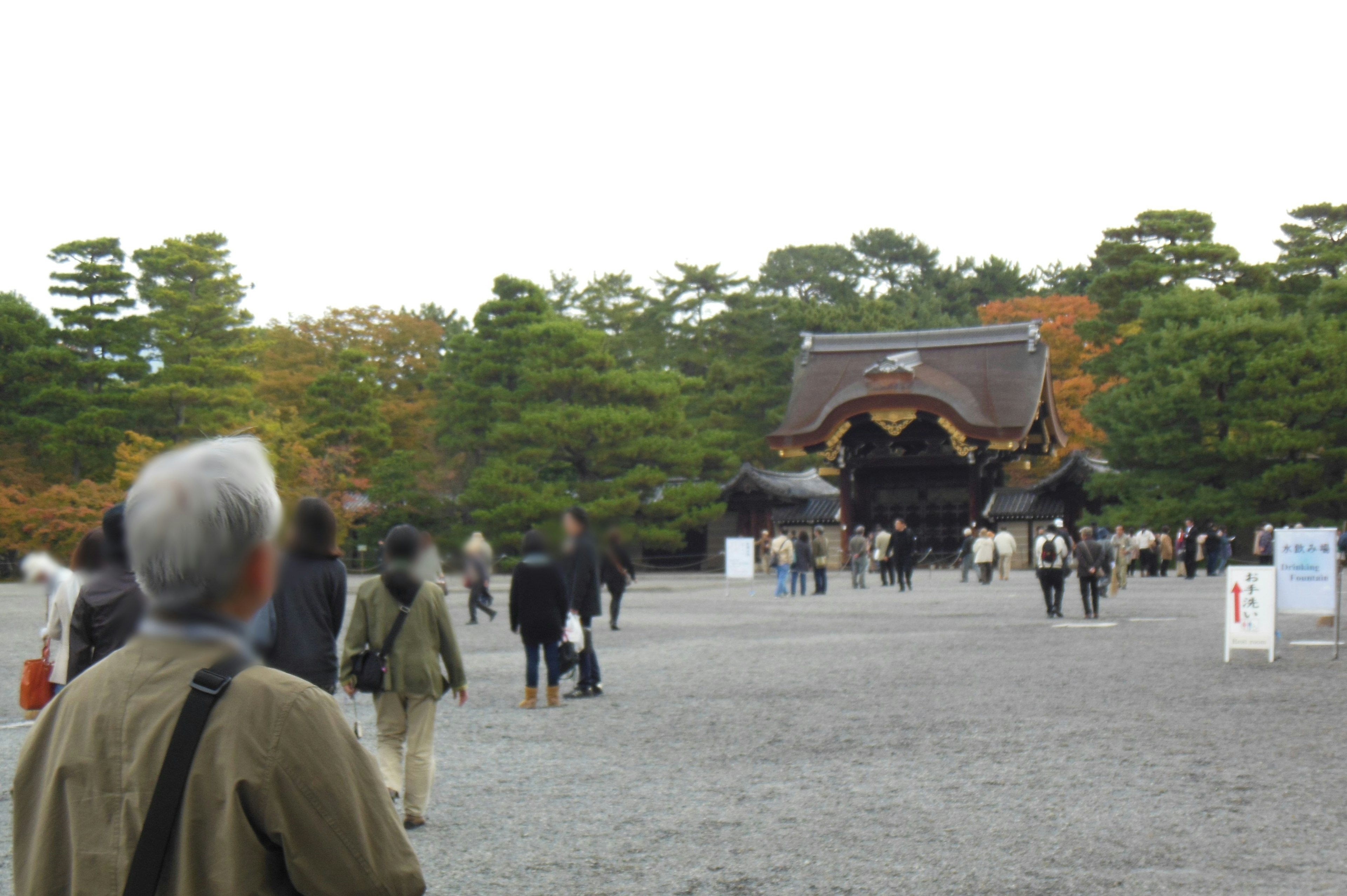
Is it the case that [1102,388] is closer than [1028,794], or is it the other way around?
[1028,794]

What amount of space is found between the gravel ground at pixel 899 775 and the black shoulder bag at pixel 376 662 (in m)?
0.65

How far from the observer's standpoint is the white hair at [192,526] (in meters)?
1.41

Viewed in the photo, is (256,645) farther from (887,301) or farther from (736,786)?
(887,301)

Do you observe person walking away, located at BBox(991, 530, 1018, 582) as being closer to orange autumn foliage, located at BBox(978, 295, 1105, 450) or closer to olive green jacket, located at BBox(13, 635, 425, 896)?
orange autumn foliage, located at BBox(978, 295, 1105, 450)

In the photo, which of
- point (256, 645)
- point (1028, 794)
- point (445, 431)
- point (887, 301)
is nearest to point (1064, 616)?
point (1028, 794)

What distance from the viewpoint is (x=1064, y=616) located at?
680 inches

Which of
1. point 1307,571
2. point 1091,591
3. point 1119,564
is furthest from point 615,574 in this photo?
point 1119,564

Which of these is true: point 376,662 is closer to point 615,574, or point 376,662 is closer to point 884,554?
point 615,574

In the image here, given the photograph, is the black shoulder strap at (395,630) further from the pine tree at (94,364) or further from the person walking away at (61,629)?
the pine tree at (94,364)

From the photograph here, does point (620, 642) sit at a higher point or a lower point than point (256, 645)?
lower

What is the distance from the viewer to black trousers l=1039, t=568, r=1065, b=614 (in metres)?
16.8

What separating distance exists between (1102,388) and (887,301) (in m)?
9.57

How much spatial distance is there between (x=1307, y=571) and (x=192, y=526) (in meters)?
11.8

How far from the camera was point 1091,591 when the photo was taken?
55.9ft
